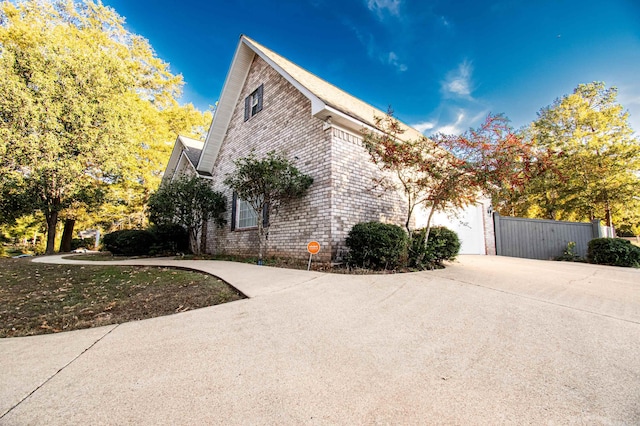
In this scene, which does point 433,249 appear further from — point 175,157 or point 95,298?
point 175,157

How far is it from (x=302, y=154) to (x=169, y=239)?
852cm

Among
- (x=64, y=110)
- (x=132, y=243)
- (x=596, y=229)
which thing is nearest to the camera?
(x=596, y=229)

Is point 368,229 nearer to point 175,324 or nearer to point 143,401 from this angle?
point 175,324

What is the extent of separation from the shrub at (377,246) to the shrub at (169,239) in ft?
31.2

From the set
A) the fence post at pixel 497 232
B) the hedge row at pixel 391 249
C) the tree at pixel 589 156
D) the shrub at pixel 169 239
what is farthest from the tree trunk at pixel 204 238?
the tree at pixel 589 156

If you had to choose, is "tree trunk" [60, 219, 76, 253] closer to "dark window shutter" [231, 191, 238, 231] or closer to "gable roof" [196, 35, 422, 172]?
"gable roof" [196, 35, 422, 172]

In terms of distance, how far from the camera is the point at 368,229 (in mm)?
5605

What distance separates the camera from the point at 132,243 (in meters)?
11.4

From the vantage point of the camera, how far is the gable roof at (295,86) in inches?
261

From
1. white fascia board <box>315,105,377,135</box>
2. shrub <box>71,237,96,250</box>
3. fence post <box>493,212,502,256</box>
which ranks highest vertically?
white fascia board <box>315,105,377,135</box>

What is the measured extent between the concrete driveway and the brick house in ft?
11.2

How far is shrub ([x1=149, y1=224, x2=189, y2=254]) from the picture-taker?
11820 millimetres

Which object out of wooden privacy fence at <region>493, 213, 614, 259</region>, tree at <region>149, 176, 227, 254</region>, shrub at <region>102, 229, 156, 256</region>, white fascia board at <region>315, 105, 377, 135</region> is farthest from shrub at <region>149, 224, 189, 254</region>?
wooden privacy fence at <region>493, 213, 614, 259</region>

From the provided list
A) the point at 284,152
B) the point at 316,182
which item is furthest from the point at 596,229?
the point at 284,152
